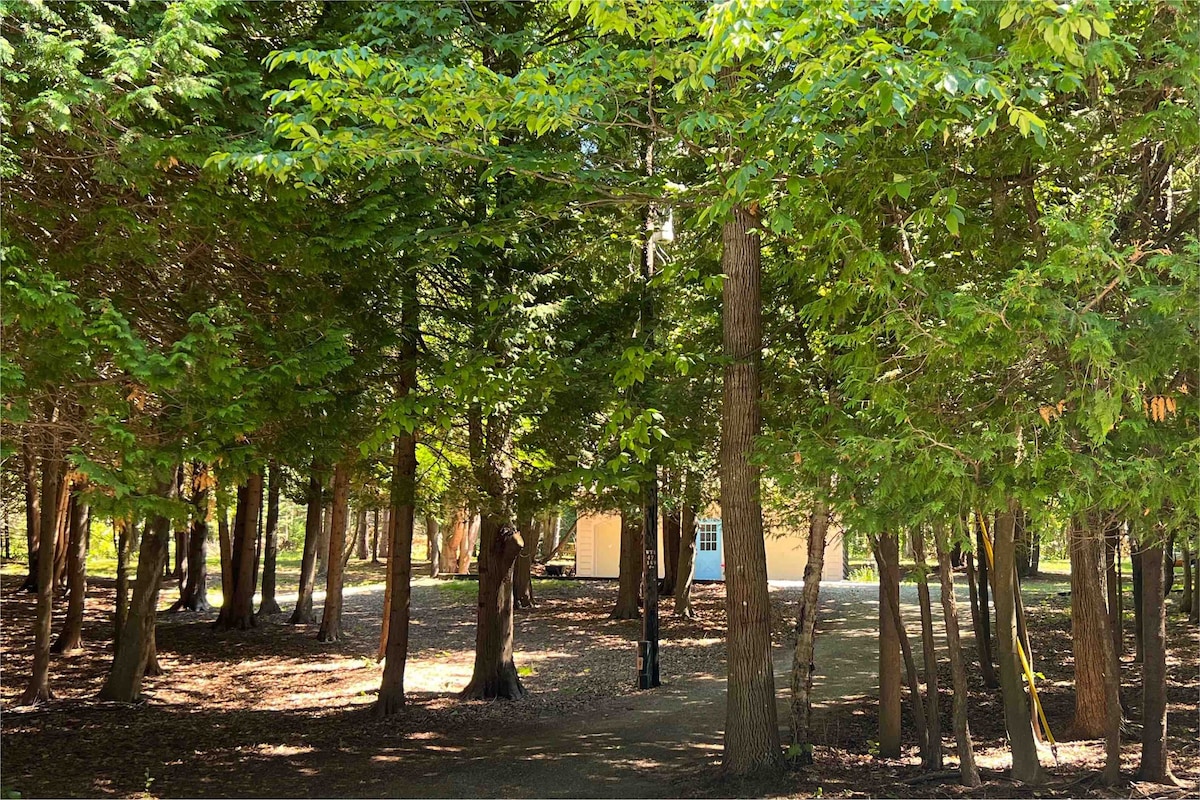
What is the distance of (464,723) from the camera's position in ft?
37.8

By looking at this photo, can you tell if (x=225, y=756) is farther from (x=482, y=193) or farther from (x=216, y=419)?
(x=482, y=193)

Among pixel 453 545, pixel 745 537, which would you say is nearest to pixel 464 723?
pixel 745 537

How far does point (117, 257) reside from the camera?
7.28 metres

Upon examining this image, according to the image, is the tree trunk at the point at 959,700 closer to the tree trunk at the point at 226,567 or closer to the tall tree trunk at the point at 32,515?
the tall tree trunk at the point at 32,515

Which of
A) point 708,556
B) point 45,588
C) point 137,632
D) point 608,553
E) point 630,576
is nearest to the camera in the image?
point 45,588

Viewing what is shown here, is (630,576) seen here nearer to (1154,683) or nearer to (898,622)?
(898,622)

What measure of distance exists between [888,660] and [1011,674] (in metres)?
1.26

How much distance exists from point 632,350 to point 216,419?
134 inches

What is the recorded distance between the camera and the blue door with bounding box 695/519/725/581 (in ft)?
110

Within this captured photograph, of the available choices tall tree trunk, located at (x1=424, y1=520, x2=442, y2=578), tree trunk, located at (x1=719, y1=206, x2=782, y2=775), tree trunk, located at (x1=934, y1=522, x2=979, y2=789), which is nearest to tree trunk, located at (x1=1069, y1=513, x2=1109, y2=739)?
tree trunk, located at (x1=934, y1=522, x2=979, y2=789)

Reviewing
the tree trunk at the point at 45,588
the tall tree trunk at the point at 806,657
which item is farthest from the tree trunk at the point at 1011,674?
the tree trunk at the point at 45,588

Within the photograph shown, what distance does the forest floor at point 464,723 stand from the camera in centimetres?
839

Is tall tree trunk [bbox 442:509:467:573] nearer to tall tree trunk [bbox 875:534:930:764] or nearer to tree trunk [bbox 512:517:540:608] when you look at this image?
tree trunk [bbox 512:517:540:608]

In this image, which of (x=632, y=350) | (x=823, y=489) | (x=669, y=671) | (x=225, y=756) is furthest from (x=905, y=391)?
(x=669, y=671)
